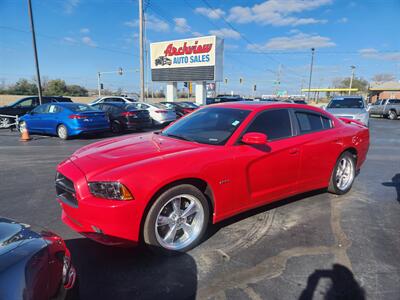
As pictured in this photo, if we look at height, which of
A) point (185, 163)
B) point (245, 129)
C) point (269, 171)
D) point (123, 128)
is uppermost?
point (245, 129)

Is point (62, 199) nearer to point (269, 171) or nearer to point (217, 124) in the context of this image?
point (217, 124)

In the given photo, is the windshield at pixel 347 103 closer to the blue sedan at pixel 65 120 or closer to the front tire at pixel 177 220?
the blue sedan at pixel 65 120

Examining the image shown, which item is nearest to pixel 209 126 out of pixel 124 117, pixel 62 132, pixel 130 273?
pixel 130 273

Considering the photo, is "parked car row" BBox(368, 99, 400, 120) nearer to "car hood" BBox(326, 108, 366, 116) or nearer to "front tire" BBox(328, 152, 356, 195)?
"car hood" BBox(326, 108, 366, 116)

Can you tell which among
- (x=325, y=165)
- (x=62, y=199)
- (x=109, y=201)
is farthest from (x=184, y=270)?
(x=325, y=165)

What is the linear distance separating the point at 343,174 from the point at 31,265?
487 centimetres

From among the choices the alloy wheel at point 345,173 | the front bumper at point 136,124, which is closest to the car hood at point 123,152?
the alloy wheel at point 345,173

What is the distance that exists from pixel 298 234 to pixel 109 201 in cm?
228

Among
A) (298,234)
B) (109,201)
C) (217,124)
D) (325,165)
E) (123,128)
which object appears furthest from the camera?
(123,128)

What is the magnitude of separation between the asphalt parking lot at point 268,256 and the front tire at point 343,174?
0.68ft

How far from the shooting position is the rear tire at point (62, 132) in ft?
36.4

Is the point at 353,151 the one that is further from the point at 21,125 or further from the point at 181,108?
the point at 181,108

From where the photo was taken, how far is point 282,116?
423cm

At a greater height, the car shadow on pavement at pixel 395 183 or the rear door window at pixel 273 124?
the rear door window at pixel 273 124
